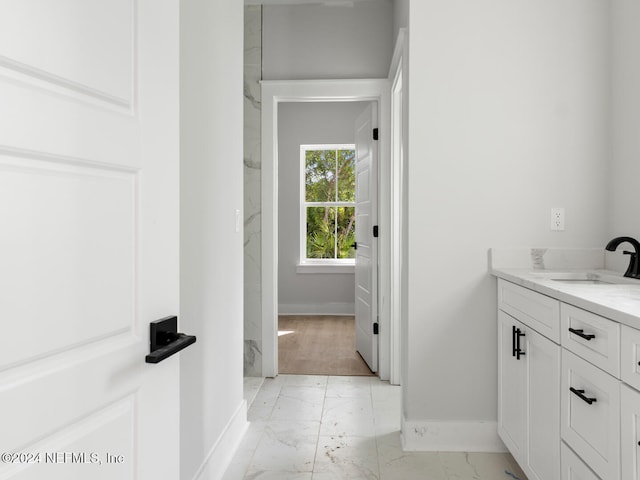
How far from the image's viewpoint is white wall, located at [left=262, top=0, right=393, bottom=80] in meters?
3.56

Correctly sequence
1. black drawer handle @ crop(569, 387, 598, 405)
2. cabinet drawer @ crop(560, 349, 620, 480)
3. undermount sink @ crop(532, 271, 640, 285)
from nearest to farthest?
cabinet drawer @ crop(560, 349, 620, 480), black drawer handle @ crop(569, 387, 598, 405), undermount sink @ crop(532, 271, 640, 285)

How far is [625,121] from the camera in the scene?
2184 mm

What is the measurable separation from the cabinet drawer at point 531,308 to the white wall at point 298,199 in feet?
13.0

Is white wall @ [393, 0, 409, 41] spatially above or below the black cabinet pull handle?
above

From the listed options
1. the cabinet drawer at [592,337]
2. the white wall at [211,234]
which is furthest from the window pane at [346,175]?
the cabinet drawer at [592,337]

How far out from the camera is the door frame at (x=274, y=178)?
3.46 metres
